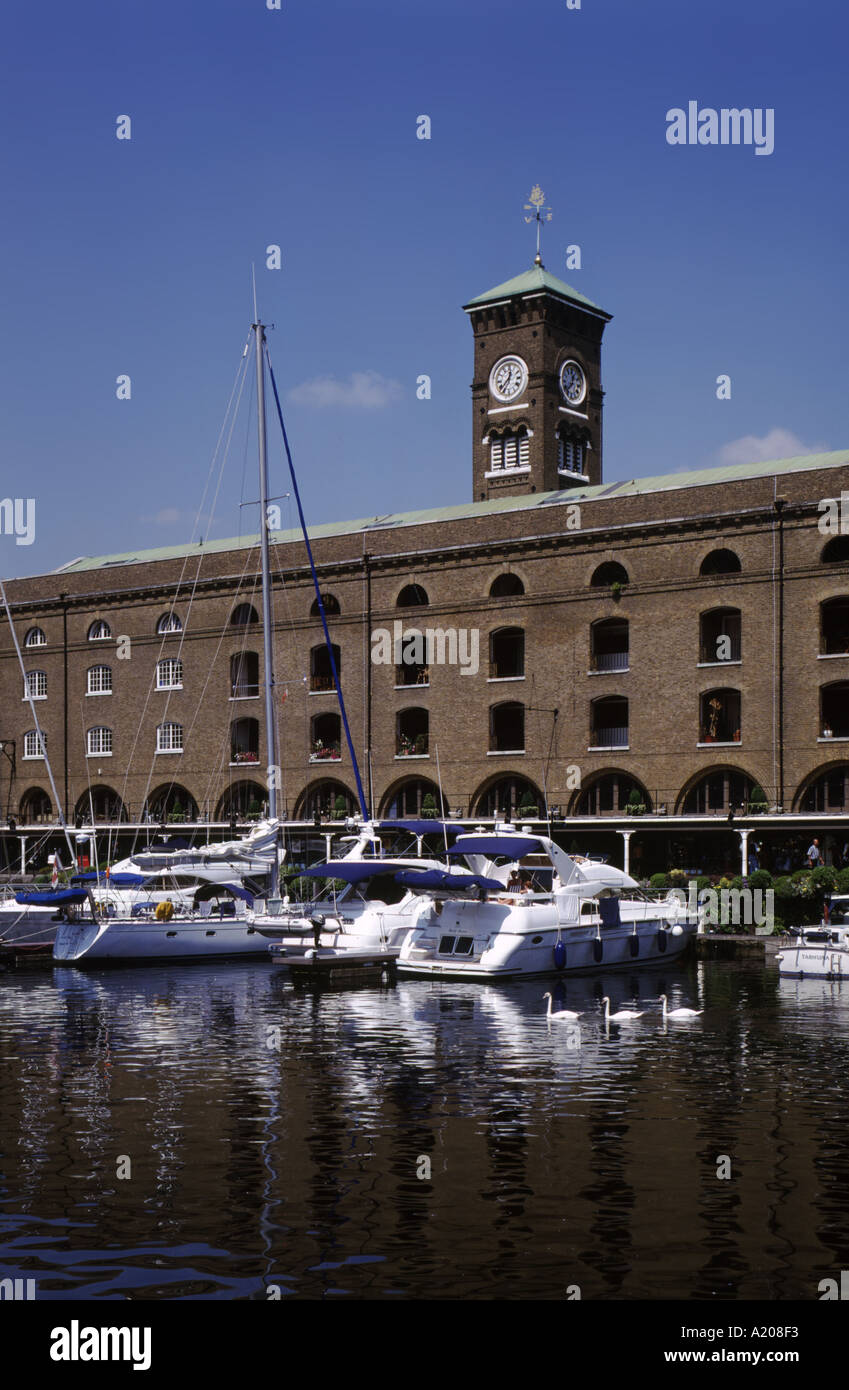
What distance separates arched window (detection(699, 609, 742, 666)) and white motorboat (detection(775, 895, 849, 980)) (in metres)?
18.8

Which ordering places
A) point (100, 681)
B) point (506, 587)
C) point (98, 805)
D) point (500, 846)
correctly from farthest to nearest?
point (100, 681) → point (98, 805) → point (506, 587) → point (500, 846)

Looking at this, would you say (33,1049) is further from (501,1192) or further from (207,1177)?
(501,1192)

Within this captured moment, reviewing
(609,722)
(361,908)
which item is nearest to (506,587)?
(609,722)

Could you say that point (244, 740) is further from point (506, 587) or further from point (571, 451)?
point (571, 451)

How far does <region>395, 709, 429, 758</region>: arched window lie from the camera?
64.9 m

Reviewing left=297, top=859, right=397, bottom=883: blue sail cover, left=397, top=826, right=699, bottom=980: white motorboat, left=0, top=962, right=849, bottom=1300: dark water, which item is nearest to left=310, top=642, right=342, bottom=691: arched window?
left=397, top=826, right=699, bottom=980: white motorboat

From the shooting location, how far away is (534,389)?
8331 centimetres

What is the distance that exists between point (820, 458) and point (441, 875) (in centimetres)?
2812

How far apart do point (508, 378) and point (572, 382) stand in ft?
12.6

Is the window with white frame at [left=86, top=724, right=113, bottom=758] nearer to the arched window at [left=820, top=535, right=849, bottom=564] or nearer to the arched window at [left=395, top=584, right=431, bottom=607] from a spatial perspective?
the arched window at [left=395, top=584, right=431, bottom=607]

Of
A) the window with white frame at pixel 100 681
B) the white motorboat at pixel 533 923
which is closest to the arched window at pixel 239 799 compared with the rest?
the window with white frame at pixel 100 681

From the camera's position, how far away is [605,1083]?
23000 mm

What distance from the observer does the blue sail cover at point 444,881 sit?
37906 mm

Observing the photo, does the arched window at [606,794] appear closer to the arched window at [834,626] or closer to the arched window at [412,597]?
the arched window at [834,626]
